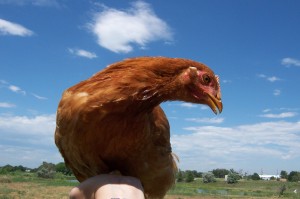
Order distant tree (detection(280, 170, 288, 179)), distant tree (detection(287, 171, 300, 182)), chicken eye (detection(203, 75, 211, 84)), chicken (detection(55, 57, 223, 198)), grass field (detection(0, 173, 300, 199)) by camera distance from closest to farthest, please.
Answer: chicken (detection(55, 57, 223, 198)) < chicken eye (detection(203, 75, 211, 84)) < grass field (detection(0, 173, 300, 199)) < distant tree (detection(287, 171, 300, 182)) < distant tree (detection(280, 170, 288, 179))

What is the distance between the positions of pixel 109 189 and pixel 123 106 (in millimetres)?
863

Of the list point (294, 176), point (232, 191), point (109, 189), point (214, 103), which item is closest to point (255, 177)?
point (294, 176)

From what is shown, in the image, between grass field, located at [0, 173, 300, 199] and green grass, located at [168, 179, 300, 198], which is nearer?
grass field, located at [0, 173, 300, 199]

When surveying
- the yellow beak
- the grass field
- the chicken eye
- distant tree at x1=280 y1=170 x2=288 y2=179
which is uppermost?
distant tree at x1=280 y1=170 x2=288 y2=179

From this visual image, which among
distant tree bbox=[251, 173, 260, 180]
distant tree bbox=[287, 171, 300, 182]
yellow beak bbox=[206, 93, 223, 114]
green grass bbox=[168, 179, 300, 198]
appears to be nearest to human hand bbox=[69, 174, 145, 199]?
yellow beak bbox=[206, 93, 223, 114]

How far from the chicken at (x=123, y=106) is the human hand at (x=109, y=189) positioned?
1.66ft

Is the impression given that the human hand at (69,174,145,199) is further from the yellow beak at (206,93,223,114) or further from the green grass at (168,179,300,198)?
the green grass at (168,179,300,198)

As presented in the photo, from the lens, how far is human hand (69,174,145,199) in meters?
2.45

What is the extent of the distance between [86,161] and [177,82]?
3.70 feet

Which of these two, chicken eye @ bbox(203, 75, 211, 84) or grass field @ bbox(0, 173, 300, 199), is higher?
chicken eye @ bbox(203, 75, 211, 84)

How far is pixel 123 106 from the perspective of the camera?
3.21 m

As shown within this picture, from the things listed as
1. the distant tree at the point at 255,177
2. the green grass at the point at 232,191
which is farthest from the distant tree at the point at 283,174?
the green grass at the point at 232,191

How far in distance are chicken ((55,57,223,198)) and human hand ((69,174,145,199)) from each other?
51 cm

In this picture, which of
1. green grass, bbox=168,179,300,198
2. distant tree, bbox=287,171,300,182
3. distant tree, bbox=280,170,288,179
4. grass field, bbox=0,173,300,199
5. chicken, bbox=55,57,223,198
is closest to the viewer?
chicken, bbox=55,57,223,198
